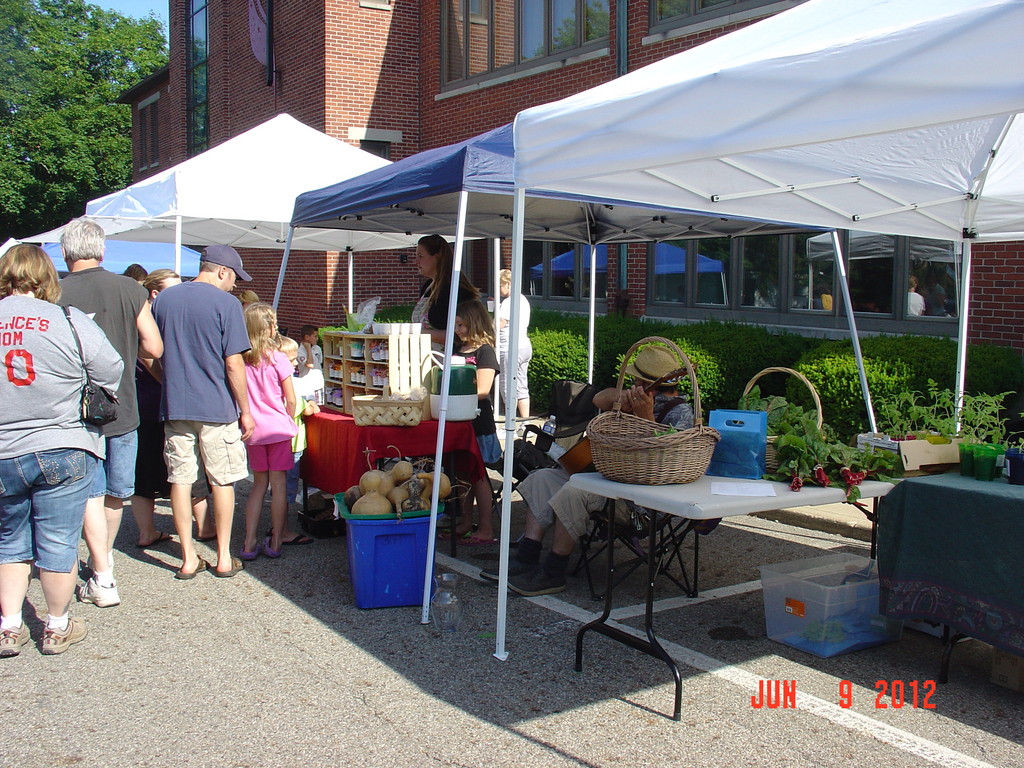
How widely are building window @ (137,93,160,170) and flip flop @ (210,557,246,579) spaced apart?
82.5 feet

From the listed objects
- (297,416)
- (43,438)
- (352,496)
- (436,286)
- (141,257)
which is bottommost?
(352,496)

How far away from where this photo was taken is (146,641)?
445cm

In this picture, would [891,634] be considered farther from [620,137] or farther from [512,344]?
[620,137]

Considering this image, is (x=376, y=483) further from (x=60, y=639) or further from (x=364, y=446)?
(x=60, y=639)

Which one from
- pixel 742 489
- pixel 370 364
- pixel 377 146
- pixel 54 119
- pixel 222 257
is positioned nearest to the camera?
pixel 742 489

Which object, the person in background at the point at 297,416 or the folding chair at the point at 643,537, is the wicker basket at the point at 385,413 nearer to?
the person in background at the point at 297,416

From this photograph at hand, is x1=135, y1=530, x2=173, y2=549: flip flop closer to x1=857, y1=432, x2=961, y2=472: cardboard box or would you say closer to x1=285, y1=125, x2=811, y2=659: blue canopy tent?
x1=285, y1=125, x2=811, y2=659: blue canopy tent

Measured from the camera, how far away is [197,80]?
24078mm

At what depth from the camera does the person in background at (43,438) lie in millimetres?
3961

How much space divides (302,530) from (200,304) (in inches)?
84.3

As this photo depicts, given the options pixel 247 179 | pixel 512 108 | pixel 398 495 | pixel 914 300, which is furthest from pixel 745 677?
pixel 512 108

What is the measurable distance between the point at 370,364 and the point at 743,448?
2867 millimetres

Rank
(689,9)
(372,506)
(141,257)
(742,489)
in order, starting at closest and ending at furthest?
(742,489), (372,506), (689,9), (141,257)

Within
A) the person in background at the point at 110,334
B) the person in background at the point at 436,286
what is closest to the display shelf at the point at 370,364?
the person in background at the point at 436,286
